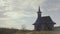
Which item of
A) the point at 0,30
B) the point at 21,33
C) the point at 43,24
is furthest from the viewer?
the point at 43,24

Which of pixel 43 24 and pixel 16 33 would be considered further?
pixel 43 24

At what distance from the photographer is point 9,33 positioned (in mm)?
22344

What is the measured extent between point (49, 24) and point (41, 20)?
1790 millimetres

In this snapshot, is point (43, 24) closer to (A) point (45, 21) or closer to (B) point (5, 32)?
(A) point (45, 21)

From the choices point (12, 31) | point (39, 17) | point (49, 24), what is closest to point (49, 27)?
point (49, 24)

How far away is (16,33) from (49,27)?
16.1m

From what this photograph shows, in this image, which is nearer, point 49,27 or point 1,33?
point 1,33

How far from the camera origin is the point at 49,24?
3709 centimetres

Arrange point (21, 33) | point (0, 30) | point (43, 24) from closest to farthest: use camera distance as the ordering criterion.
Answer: point (21, 33)
point (0, 30)
point (43, 24)

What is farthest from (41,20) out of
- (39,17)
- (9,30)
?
(9,30)

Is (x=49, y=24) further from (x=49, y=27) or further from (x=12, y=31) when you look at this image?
(x=12, y=31)

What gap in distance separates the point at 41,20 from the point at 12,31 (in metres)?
15.3

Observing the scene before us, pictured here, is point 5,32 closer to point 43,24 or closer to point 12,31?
point 12,31

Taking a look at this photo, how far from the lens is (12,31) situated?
2284 cm
